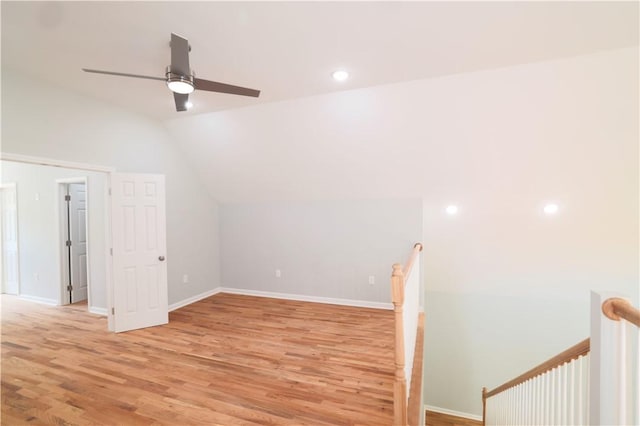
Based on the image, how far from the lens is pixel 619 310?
124cm

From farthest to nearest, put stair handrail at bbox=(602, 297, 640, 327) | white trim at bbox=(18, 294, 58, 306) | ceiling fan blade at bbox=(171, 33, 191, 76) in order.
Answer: white trim at bbox=(18, 294, 58, 306) → ceiling fan blade at bbox=(171, 33, 191, 76) → stair handrail at bbox=(602, 297, 640, 327)

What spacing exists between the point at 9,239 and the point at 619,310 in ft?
27.1

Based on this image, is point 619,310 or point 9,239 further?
point 9,239

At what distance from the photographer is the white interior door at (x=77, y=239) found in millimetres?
4938

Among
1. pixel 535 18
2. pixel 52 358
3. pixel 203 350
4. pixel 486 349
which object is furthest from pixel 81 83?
pixel 486 349

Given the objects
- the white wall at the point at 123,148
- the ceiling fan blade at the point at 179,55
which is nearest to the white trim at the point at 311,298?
the white wall at the point at 123,148

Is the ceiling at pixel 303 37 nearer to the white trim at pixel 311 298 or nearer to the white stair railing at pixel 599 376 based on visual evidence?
the white stair railing at pixel 599 376

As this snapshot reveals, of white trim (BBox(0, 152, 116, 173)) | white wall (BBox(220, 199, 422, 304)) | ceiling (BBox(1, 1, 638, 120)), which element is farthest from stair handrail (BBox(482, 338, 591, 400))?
white trim (BBox(0, 152, 116, 173))

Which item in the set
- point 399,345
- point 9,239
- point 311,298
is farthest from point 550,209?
point 9,239

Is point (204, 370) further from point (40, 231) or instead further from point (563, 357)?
point (40, 231)

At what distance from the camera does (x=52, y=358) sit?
3.03 m

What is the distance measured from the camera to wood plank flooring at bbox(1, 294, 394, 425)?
221 centimetres

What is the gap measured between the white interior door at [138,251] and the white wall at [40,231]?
1.02 m

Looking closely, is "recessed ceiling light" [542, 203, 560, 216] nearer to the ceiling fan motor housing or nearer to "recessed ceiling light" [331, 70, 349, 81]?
"recessed ceiling light" [331, 70, 349, 81]
